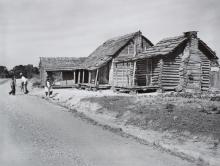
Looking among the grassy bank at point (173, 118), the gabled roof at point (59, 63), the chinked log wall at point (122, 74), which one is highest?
the gabled roof at point (59, 63)

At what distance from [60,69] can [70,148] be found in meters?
41.2

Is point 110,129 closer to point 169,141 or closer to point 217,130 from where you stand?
point 169,141

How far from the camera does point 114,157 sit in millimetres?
8297

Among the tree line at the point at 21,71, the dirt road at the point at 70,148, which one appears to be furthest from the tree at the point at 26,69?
the dirt road at the point at 70,148

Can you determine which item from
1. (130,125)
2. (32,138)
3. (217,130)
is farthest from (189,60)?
(32,138)

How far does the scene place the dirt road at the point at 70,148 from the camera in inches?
307

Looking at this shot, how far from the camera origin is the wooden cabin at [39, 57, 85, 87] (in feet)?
164

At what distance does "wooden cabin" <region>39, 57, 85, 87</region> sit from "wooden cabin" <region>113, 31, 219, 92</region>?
842 inches

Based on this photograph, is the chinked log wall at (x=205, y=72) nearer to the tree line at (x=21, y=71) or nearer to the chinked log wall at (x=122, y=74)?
the chinked log wall at (x=122, y=74)

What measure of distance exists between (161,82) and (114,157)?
67.3 ft

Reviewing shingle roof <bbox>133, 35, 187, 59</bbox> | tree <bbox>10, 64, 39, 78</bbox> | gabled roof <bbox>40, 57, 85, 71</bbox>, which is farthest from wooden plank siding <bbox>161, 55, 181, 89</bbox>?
tree <bbox>10, 64, 39, 78</bbox>

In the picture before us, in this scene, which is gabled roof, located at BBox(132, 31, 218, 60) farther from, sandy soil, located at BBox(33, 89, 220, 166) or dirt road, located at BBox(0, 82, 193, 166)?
dirt road, located at BBox(0, 82, 193, 166)

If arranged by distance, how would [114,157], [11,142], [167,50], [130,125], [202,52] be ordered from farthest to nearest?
1. [202,52]
2. [167,50]
3. [130,125]
4. [11,142]
5. [114,157]

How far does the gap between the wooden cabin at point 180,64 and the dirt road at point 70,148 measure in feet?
52.9
